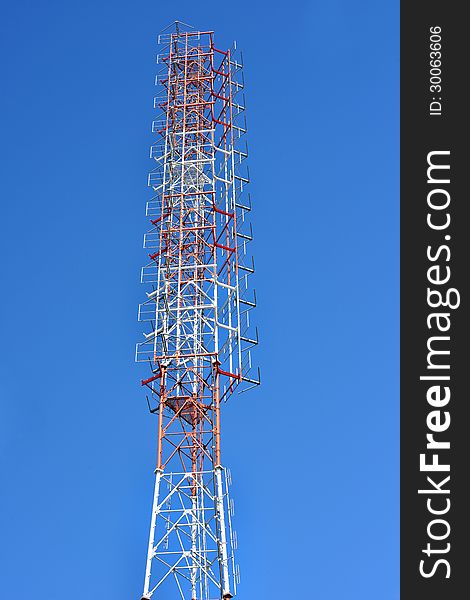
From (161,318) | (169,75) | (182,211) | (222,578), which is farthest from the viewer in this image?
(169,75)

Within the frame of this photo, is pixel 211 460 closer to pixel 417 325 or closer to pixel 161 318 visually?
pixel 161 318

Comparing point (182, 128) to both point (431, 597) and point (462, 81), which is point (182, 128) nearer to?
point (462, 81)

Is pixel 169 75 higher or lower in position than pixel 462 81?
higher

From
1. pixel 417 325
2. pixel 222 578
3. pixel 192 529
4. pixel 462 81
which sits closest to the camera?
pixel 417 325

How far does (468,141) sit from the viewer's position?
76.7 feet

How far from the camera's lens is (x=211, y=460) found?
110 feet

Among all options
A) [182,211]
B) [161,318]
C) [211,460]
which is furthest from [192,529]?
[182,211]

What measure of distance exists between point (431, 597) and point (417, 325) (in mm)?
6042

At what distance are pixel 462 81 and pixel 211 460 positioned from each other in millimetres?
15973

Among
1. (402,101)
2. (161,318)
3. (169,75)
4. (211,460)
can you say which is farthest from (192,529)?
(169,75)

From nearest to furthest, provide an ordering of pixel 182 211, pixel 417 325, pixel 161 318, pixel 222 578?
1. pixel 417 325
2. pixel 222 578
3. pixel 161 318
4. pixel 182 211

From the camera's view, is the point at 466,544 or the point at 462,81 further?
the point at 462,81

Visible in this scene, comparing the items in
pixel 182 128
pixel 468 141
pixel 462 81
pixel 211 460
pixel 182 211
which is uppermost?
pixel 182 128

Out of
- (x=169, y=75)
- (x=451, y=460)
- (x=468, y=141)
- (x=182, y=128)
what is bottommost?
(x=451, y=460)
